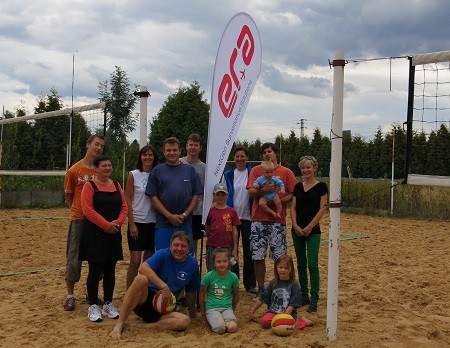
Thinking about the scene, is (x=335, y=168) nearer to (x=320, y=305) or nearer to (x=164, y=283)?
(x=164, y=283)

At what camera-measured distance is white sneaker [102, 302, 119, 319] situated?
458 cm

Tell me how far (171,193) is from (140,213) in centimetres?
43

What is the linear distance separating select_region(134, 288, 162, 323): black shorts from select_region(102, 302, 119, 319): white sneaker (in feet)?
1.05

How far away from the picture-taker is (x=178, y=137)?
22.7 m

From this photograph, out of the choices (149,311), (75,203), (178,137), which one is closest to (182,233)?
(149,311)

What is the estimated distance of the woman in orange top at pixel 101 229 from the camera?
4543mm

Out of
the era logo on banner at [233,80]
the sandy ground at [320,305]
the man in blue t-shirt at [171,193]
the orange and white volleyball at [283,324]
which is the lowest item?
the sandy ground at [320,305]

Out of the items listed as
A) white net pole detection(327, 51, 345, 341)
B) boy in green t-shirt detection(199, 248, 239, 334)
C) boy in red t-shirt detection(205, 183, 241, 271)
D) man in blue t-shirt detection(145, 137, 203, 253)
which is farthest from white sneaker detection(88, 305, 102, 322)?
white net pole detection(327, 51, 345, 341)

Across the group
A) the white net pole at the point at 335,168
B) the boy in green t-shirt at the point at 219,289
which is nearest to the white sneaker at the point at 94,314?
the boy in green t-shirt at the point at 219,289

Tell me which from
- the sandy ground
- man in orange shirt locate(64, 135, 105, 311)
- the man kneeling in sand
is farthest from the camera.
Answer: man in orange shirt locate(64, 135, 105, 311)

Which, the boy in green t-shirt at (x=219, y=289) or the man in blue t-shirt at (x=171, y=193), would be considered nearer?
the boy in green t-shirt at (x=219, y=289)

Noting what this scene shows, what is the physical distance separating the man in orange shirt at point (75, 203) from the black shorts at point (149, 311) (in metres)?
0.81

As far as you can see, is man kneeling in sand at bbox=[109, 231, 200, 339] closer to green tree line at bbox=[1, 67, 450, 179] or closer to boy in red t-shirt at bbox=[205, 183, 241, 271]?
boy in red t-shirt at bbox=[205, 183, 241, 271]

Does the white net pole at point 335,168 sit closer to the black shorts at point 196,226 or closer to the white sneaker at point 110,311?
the black shorts at point 196,226
